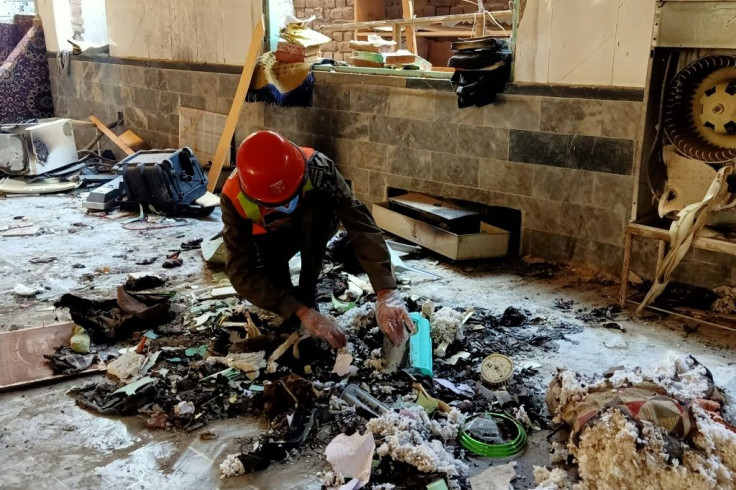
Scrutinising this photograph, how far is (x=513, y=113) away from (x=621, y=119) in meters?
0.77

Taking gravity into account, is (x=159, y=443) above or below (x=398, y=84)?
below

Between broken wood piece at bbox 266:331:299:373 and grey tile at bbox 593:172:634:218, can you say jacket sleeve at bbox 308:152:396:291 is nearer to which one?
broken wood piece at bbox 266:331:299:373

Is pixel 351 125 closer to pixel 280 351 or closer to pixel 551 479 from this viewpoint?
pixel 280 351

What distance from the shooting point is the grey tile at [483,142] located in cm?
472

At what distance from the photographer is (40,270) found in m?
4.76

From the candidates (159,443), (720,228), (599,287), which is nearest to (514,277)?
(599,287)

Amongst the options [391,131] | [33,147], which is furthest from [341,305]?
[33,147]

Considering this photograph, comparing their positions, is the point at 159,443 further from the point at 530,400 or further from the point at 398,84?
the point at 398,84

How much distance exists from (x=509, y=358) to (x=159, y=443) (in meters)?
1.58

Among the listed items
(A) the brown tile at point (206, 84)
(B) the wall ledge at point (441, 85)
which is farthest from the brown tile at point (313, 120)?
(A) the brown tile at point (206, 84)

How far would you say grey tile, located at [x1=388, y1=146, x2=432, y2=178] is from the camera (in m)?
5.25

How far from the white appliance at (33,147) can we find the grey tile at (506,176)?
516 cm

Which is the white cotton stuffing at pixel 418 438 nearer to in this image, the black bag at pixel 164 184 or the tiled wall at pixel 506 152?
the tiled wall at pixel 506 152

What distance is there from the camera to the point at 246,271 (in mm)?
3125
